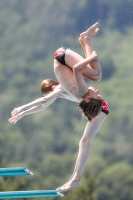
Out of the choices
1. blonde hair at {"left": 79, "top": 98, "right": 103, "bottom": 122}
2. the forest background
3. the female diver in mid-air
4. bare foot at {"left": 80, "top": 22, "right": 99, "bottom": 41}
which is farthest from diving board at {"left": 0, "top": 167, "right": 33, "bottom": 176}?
the forest background

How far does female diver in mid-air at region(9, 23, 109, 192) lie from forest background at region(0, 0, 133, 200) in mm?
28767

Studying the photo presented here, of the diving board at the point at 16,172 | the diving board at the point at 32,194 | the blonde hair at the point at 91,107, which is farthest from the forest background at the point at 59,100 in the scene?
the diving board at the point at 32,194

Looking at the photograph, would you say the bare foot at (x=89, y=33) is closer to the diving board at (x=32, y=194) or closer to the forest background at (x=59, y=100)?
the diving board at (x=32, y=194)

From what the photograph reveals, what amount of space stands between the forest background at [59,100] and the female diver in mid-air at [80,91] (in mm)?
28767

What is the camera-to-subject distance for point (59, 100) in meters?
54.9

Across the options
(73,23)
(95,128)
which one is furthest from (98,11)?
(95,128)

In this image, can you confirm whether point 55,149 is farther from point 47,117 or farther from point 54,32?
point 54,32

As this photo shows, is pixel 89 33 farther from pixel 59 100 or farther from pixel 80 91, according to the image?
pixel 59 100

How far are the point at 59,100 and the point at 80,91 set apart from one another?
4583 centimetres

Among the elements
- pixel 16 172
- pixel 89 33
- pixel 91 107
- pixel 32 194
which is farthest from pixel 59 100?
pixel 32 194

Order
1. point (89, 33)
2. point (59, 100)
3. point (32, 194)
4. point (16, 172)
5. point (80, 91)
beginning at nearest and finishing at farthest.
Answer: point (32, 194)
point (16, 172)
point (80, 91)
point (89, 33)
point (59, 100)

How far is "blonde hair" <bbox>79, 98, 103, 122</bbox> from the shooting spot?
9164 millimetres

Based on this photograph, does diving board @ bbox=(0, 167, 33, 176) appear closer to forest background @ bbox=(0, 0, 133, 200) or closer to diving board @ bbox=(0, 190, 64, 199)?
diving board @ bbox=(0, 190, 64, 199)

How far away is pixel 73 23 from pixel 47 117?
50.1 feet
